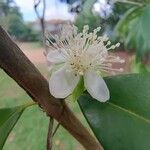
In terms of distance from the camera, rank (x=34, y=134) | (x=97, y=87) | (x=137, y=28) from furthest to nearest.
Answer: (x=34, y=134), (x=137, y=28), (x=97, y=87)

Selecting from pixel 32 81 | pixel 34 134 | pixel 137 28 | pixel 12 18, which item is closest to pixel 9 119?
pixel 32 81

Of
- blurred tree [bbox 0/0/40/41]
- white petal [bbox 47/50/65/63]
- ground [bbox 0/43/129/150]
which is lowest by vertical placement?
ground [bbox 0/43/129/150]

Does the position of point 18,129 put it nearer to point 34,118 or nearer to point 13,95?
point 34,118

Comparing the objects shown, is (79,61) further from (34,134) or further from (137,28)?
(34,134)

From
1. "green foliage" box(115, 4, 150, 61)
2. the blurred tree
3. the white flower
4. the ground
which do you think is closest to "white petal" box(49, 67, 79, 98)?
the white flower

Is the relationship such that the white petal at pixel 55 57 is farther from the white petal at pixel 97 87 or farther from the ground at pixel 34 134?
the ground at pixel 34 134

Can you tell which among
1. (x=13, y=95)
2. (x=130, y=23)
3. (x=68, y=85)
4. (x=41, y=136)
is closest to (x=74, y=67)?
(x=68, y=85)

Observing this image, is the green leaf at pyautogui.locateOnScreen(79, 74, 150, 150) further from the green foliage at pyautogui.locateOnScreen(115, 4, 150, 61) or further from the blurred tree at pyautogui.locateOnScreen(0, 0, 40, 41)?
the green foliage at pyautogui.locateOnScreen(115, 4, 150, 61)
